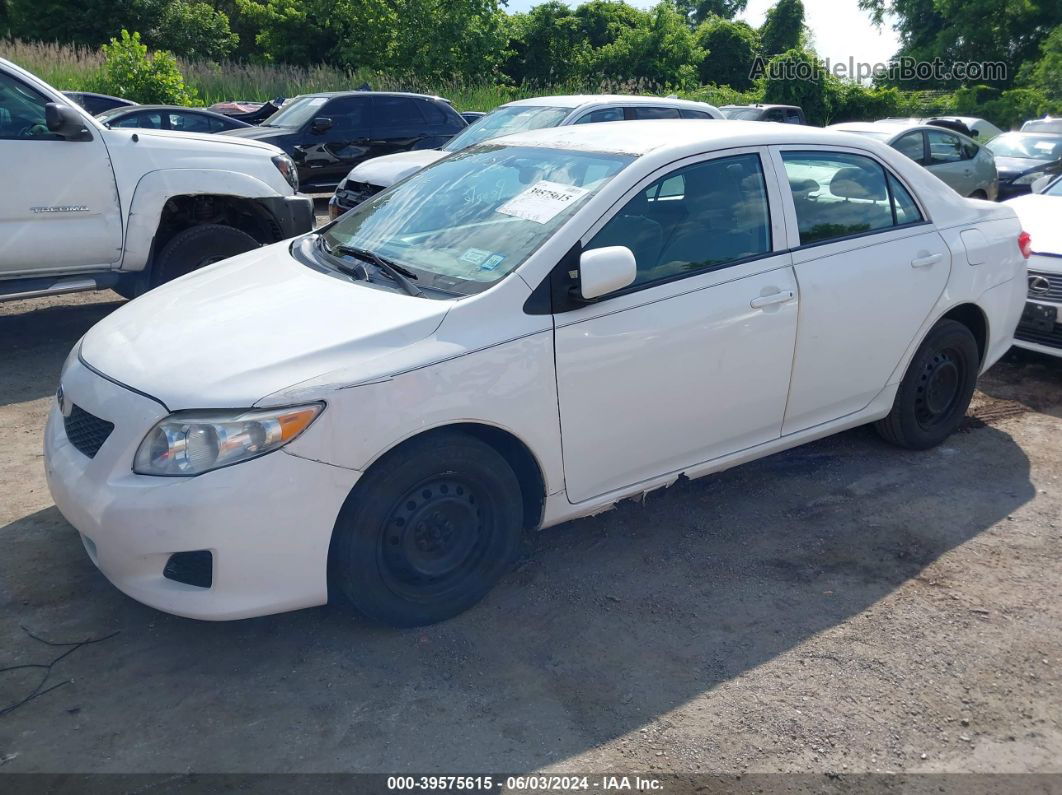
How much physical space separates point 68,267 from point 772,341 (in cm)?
484

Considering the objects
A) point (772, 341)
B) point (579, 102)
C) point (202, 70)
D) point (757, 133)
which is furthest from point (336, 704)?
point (202, 70)

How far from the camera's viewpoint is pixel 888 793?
9.16 ft

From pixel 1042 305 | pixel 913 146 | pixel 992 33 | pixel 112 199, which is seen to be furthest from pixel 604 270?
pixel 992 33

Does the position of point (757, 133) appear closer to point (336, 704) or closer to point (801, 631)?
point (801, 631)

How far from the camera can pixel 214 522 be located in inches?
117

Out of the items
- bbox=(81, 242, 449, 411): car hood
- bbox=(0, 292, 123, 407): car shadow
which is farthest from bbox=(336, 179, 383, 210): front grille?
bbox=(81, 242, 449, 411): car hood

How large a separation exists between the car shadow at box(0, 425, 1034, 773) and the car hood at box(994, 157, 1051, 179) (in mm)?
11836

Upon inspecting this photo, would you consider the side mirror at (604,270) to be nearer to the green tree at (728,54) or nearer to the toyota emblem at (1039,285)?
the toyota emblem at (1039,285)

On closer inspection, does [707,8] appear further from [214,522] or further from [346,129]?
[214,522]

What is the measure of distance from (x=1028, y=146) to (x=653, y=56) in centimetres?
2088

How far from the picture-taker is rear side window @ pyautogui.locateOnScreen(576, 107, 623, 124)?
965 cm

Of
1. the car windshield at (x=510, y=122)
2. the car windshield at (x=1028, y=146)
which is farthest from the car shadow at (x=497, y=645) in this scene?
the car windshield at (x=1028, y=146)

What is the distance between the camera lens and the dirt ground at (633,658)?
2.92 metres

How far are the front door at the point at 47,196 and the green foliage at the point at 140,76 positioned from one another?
14.3 metres
